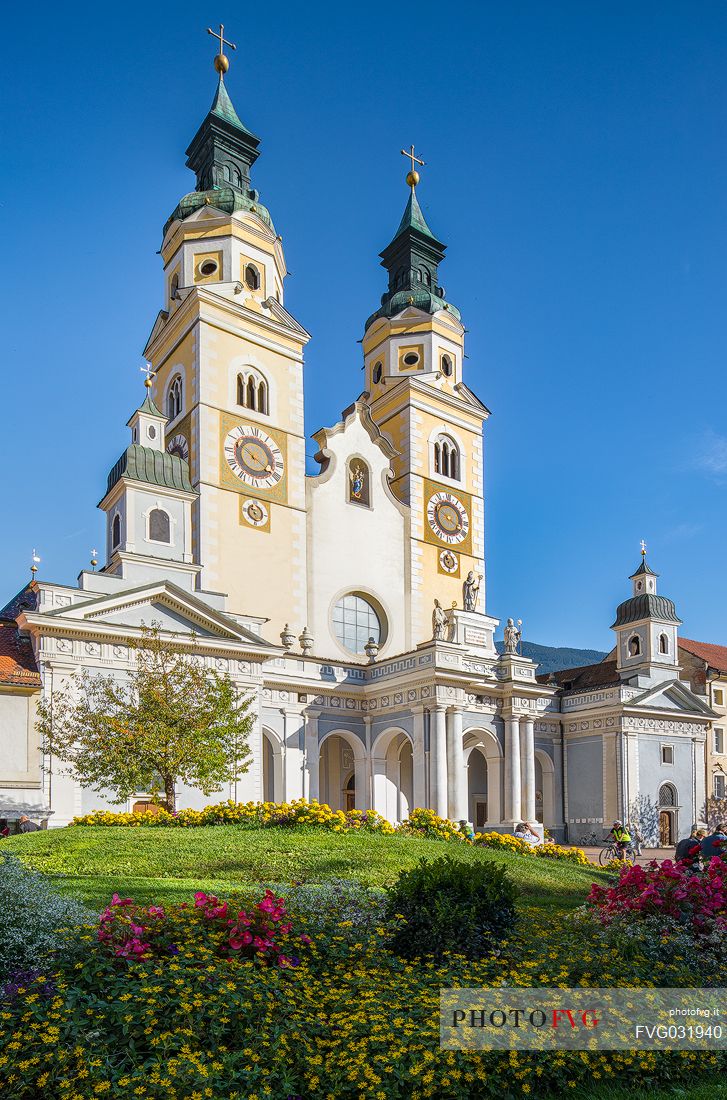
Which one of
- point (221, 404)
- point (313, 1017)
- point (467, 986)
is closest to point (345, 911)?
point (467, 986)

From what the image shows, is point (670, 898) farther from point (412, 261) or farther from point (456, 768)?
point (412, 261)

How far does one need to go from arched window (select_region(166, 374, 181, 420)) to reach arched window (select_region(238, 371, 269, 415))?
8.93 feet

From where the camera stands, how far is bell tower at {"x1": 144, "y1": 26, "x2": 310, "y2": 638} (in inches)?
1532

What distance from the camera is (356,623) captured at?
43.3m

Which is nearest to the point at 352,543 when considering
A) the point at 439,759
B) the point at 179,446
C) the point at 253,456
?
the point at 253,456

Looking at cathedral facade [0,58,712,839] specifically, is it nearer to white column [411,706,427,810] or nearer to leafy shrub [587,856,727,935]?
white column [411,706,427,810]

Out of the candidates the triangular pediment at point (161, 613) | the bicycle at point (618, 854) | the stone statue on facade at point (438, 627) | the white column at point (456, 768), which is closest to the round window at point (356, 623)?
the stone statue on facade at point (438, 627)

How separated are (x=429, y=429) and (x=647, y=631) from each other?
14.6 metres

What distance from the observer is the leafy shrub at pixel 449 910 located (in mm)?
9875

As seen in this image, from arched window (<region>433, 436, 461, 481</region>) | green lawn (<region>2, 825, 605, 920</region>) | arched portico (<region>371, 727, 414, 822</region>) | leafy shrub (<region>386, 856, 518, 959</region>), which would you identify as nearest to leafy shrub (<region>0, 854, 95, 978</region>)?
green lawn (<region>2, 825, 605, 920</region>)

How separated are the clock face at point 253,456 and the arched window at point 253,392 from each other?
131 centimetres

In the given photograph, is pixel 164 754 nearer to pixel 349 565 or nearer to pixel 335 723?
pixel 335 723

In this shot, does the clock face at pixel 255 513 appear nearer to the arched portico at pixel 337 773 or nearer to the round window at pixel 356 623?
the round window at pixel 356 623

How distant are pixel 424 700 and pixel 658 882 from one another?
82.4ft
